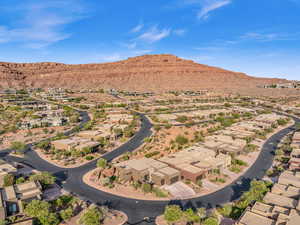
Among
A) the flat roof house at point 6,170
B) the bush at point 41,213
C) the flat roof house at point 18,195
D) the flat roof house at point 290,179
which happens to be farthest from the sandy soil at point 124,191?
the flat roof house at point 290,179

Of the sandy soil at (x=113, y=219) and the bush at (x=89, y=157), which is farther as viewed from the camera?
the bush at (x=89, y=157)

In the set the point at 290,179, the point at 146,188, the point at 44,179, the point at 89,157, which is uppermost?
the point at 290,179

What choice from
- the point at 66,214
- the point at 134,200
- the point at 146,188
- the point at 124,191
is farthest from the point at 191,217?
the point at 66,214

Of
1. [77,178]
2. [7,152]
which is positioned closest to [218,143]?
[77,178]

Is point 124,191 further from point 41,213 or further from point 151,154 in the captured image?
point 151,154

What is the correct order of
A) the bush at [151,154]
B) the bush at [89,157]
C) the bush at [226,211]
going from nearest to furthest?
1. the bush at [226,211]
2. the bush at [89,157]
3. the bush at [151,154]

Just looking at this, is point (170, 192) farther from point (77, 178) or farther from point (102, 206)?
point (77, 178)

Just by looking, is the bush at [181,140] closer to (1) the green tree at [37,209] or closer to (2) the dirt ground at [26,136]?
(1) the green tree at [37,209]

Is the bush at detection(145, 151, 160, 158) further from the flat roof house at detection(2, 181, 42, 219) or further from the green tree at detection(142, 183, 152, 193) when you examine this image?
the flat roof house at detection(2, 181, 42, 219)

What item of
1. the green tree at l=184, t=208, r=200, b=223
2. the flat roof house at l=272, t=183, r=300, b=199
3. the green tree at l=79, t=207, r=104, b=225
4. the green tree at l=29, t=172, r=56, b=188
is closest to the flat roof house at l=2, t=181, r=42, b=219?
the green tree at l=29, t=172, r=56, b=188
